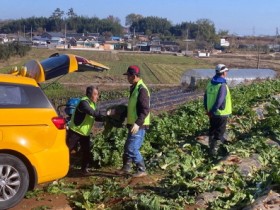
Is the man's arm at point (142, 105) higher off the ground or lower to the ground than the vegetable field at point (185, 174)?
higher

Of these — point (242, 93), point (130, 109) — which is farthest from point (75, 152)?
point (242, 93)

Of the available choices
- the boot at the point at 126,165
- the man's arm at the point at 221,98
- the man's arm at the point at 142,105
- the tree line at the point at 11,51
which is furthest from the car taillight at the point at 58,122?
the tree line at the point at 11,51

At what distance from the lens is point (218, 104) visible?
351 inches

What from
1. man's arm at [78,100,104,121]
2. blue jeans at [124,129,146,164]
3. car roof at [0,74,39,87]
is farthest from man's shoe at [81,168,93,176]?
car roof at [0,74,39,87]

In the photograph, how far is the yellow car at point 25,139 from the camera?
5965 millimetres

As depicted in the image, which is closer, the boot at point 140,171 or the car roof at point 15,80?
the car roof at point 15,80

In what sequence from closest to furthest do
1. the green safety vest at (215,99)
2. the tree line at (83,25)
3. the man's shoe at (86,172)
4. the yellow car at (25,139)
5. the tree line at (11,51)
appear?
the yellow car at (25,139) → the man's shoe at (86,172) → the green safety vest at (215,99) → the tree line at (11,51) → the tree line at (83,25)

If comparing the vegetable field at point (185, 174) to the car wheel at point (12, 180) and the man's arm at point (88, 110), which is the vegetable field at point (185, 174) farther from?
the man's arm at point (88, 110)

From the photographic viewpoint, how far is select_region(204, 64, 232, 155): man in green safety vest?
894 centimetres

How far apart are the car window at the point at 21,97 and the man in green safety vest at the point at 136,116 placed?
143 centimetres

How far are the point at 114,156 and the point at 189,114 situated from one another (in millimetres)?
5014

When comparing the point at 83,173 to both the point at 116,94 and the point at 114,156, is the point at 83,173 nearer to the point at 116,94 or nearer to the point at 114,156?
the point at 114,156

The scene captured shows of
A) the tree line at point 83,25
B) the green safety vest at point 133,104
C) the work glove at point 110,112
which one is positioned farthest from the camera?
the tree line at point 83,25

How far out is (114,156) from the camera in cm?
832
